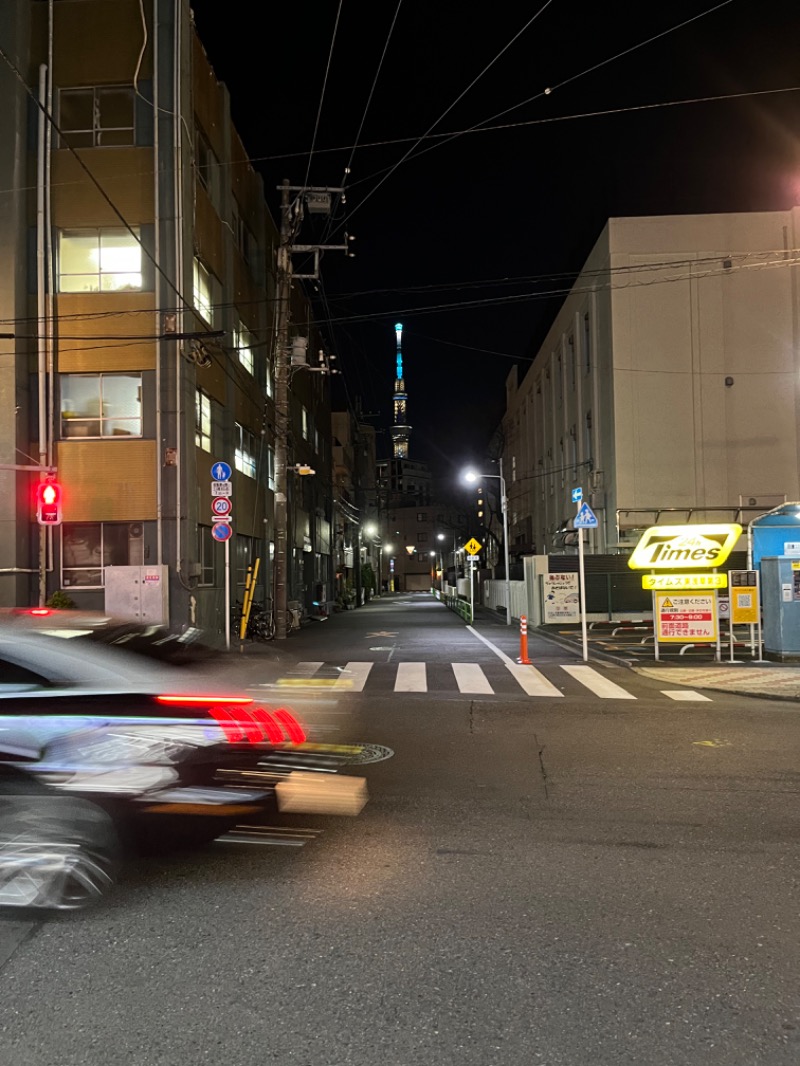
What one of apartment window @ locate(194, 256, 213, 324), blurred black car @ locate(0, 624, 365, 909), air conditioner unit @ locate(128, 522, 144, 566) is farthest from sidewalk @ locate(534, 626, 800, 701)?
apartment window @ locate(194, 256, 213, 324)

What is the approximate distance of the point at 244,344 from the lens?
26094 mm

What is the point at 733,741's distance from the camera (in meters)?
8.23

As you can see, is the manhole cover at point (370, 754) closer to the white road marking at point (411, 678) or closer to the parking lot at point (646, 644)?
the white road marking at point (411, 678)

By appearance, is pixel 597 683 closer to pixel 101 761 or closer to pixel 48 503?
pixel 101 761

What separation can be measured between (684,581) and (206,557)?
12.6 m

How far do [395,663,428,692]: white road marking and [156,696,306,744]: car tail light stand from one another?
6.75 metres

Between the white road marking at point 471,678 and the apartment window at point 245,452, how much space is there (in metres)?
12.5

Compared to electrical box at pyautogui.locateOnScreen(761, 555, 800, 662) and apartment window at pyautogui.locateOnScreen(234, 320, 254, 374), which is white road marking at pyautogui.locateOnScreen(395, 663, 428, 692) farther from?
apartment window at pyautogui.locateOnScreen(234, 320, 254, 374)

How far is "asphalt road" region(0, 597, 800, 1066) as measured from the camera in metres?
2.97

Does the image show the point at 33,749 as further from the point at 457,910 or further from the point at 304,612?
the point at 304,612

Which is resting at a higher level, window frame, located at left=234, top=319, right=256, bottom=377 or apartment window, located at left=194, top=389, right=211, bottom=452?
window frame, located at left=234, top=319, right=256, bottom=377

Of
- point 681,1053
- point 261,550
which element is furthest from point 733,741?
point 261,550

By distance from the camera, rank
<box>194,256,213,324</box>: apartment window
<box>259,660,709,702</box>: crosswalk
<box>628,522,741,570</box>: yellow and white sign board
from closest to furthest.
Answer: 1. <box>259,660,709,702</box>: crosswalk
2. <box>628,522,741,570</box>: yellow and white sign board
3. <box>194,256,213,324</box>: apartment window

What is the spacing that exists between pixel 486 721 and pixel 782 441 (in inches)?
1000
